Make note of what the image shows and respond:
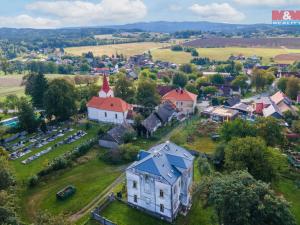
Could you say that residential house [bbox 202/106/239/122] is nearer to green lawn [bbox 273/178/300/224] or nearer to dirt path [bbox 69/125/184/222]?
green lawn [bbox 273/178/300/224]

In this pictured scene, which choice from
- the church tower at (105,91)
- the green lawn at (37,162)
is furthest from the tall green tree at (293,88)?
the green lawn at (37,162)

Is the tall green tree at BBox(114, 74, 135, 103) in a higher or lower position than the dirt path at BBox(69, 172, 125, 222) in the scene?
higher

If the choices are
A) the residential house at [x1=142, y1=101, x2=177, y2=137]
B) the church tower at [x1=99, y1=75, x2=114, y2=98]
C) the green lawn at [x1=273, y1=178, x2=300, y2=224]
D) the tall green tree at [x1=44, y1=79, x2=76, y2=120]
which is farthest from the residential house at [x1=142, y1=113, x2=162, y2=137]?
the green lawn at [x1=273, y1=178, x2=300, y2=224]

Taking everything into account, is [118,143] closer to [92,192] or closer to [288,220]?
[92,192]

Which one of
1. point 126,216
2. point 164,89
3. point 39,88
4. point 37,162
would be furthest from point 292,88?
point 37,162

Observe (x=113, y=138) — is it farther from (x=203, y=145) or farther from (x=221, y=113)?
(x=221, y=113)

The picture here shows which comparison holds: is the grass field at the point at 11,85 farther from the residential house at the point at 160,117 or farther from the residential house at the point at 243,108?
the residential house at the point at 243,108

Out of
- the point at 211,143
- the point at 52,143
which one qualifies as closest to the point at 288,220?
the point at 211,143
